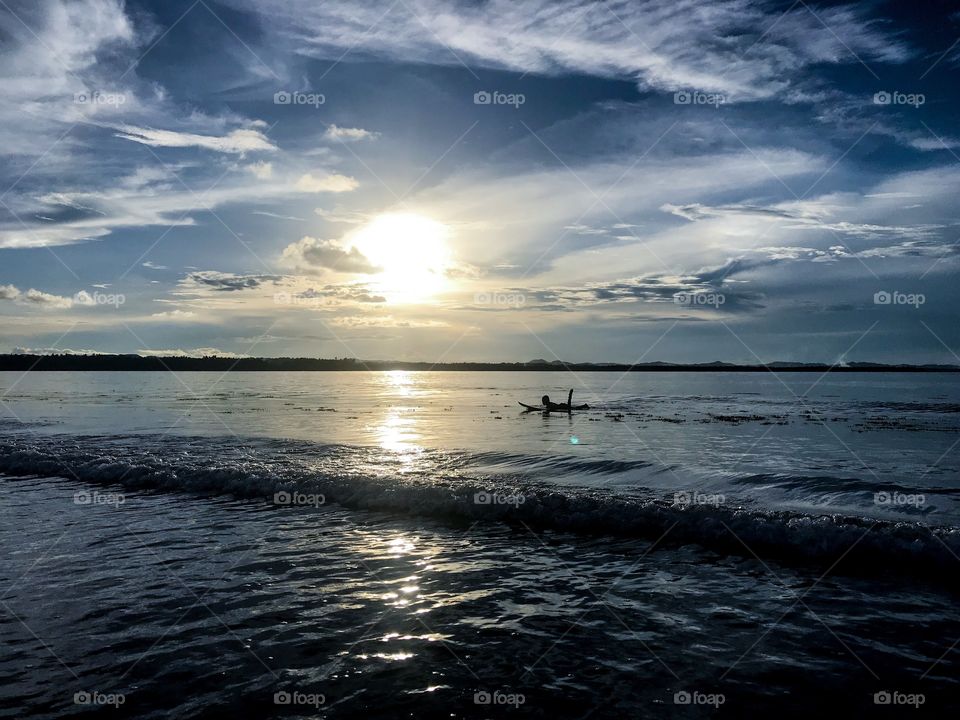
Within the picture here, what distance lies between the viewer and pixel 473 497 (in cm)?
1772

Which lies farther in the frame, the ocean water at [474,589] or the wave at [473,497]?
the wave at [473,497]

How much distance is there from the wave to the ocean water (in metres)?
0.10

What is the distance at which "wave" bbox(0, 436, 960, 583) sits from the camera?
12.8m

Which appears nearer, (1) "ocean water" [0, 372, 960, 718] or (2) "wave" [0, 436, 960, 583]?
(1) "ocean water" [0, 372, 960, 718]

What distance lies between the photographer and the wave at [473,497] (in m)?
12.8

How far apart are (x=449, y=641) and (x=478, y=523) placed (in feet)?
25.2

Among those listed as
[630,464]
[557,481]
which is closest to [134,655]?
[557,481]

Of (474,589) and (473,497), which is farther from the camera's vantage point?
(473,497)

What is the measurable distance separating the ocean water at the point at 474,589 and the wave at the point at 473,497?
0.32 ft

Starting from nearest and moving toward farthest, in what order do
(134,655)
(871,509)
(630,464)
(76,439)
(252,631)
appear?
(134,655), (252,631), (871,509), (630,464), (76,439)

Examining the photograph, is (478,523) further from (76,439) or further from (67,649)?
(76,439)

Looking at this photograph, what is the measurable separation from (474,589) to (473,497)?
7.31 metres

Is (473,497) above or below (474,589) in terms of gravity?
above

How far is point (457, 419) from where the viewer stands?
50.0 meters
